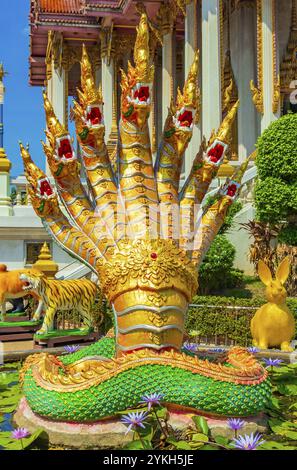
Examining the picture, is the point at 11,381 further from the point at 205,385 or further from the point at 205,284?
the point at 205,284

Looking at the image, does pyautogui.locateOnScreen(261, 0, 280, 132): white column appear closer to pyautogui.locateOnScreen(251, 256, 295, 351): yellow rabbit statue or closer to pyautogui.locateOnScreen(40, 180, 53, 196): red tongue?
pyautogui.locateOnScreen(251, 256, 295, 351): yellow rabbit statue

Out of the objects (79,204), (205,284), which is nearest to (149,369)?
(79,204)

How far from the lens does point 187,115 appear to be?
17.0 ft

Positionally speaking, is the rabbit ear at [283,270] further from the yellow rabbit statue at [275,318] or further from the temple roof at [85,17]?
the temple roof at [85,17]

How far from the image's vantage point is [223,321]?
966 cm

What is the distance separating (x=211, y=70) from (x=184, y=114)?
12309 millimetres

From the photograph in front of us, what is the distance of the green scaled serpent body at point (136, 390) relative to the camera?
4387 millimetres

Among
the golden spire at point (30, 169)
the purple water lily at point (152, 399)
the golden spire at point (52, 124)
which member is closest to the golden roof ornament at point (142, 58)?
the golden spire at point (52, 124)

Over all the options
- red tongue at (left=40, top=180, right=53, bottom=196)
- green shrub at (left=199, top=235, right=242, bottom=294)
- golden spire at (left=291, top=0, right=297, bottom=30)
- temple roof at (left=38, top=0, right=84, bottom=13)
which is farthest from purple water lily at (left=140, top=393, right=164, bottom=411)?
temple roof at (left=38, top=0, right=84, bottom=13)

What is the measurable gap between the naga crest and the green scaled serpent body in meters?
0.34

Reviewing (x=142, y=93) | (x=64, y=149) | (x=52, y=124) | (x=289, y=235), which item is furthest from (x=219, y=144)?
(x=289, y=235)

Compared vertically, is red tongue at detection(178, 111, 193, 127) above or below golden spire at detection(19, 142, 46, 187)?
above

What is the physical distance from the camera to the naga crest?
486 centimetres

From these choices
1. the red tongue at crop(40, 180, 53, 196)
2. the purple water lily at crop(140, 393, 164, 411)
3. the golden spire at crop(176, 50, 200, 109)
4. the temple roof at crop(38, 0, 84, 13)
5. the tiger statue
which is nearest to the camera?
the purple water lily at crop(140, 393, 164, 411)
